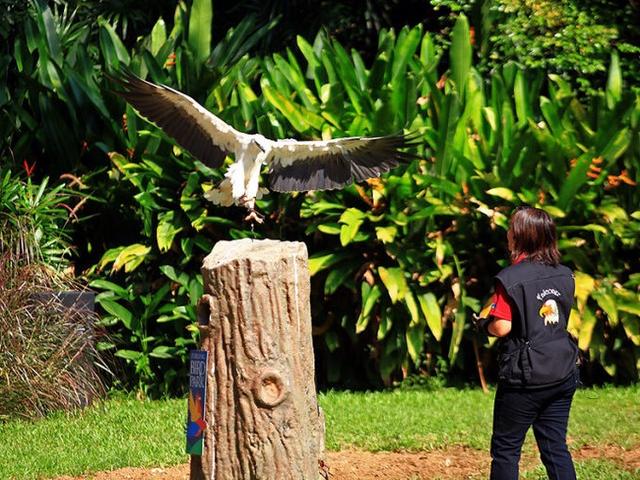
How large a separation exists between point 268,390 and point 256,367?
112 mm

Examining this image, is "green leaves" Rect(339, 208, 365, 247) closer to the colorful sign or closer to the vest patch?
the vest patch

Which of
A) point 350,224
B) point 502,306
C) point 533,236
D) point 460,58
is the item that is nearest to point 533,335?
point 502,306

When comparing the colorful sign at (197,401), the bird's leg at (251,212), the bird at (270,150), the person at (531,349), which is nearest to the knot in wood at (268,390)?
the colorful sign at (197,401)

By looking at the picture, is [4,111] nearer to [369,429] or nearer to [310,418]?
[369,429]

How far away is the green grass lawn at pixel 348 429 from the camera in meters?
6.57

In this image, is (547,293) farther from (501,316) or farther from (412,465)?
(412,465)

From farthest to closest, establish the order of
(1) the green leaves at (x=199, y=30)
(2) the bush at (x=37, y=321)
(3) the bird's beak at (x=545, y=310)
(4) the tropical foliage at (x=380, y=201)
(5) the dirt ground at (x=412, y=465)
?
(1) the green leaves at (x=199, y=30) < (4) the tropical foliage at (x=380, y=201) < (2) the bush at (x=37, y=321) < (5) the dirt ground at (x=412, y=465) < (3) the bird's beak at (x=545, y=310)

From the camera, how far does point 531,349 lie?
4.68m

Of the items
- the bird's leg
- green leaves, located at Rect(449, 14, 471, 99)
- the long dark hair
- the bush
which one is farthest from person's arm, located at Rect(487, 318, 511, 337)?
green leaves, located at Rect(449, 14, 471, 99)

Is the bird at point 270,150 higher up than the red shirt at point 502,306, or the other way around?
the bird at point 270,150

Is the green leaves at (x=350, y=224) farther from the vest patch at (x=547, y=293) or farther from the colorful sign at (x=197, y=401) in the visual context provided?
the colorful sign at (x=197, y=401)

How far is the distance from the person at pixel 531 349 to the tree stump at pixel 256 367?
0.83 metres

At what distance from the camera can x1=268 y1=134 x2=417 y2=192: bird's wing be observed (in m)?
7.14

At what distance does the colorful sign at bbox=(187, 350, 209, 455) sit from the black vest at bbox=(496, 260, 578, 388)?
126cm
